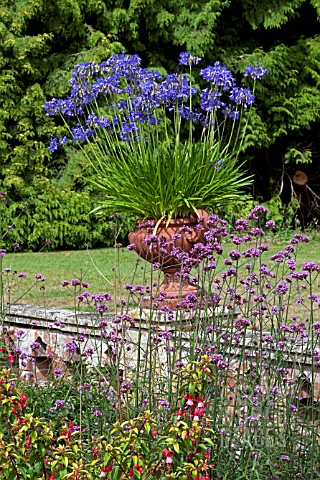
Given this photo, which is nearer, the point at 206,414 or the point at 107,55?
the point at 206,414

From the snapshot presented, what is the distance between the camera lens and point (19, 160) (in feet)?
36.6

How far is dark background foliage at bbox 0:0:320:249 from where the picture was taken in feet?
36.4

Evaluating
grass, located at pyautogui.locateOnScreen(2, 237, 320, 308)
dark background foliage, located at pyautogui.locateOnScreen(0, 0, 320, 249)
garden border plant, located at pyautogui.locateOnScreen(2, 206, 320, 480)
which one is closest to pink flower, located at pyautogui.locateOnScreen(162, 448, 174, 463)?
garden border plant, located at pyautogui.locateOnScreen(2, 206, 320, 480)

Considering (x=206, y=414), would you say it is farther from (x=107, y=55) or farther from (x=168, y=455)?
(x=107, y=55)

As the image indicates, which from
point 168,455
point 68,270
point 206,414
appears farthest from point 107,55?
point 168,455

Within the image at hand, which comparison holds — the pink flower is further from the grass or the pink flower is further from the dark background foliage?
the dark background foliage

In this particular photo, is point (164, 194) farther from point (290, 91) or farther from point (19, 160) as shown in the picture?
point (290, 91)

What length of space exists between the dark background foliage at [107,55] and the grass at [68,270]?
3.27 ft

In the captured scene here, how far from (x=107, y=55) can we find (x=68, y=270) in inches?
166

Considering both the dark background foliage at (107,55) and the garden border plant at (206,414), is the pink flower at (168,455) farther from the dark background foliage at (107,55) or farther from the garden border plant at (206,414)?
the dark background foliage at (107,55)

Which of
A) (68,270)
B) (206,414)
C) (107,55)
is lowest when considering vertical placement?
(206,414)

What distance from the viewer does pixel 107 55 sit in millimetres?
11328

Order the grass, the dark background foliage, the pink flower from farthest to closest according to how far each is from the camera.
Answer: the dark background foliage → the grass → the pink flower

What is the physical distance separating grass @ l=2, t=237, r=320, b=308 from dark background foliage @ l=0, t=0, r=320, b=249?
3.27 feet
